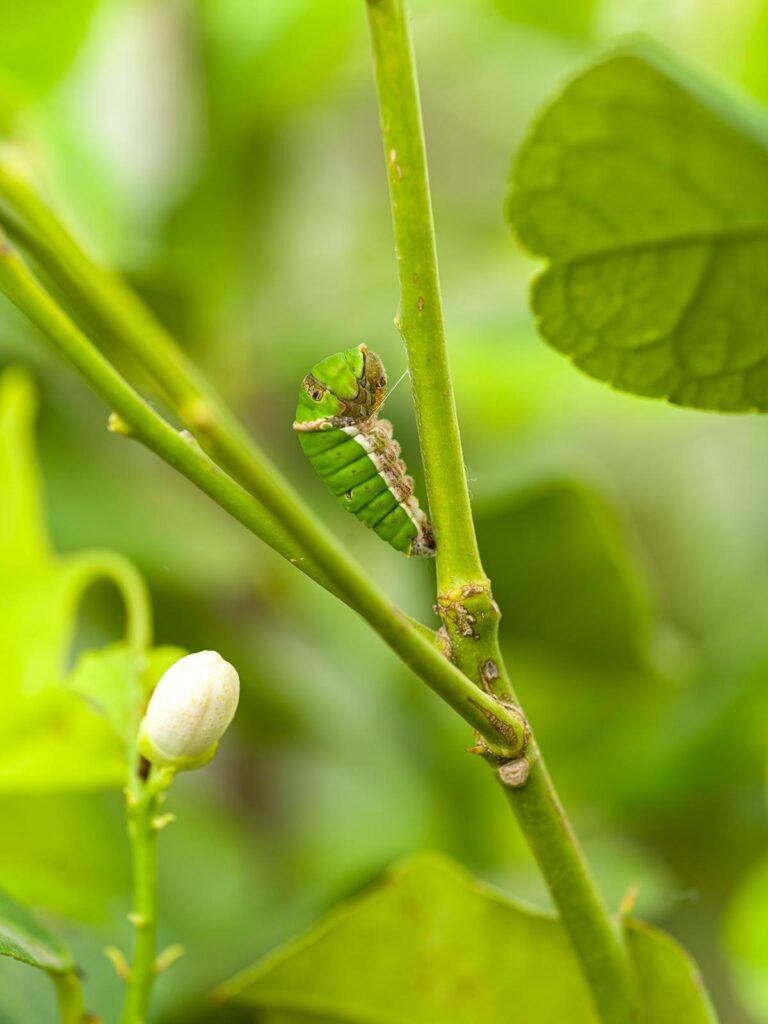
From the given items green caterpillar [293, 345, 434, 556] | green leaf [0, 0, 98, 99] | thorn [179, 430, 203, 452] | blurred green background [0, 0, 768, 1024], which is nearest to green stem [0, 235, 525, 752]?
thorn [179, 430, 203, 452]

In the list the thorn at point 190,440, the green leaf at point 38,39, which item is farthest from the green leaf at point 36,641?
the green leaf at point 38,39

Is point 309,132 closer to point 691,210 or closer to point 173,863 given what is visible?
point 173,863

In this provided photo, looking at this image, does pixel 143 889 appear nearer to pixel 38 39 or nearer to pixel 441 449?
pixel 441 449

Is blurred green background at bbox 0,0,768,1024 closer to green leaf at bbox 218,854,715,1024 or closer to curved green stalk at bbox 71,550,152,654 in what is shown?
green leaf at bbox 218,854,715,1024

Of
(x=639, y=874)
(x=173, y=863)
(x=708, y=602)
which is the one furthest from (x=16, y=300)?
(x=708, y=602)

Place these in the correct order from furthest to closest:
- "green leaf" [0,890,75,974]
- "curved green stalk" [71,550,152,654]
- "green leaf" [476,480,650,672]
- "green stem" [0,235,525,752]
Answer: "green leaf" [476,480,650,672], "curved green stalk" [71,550,152,654], "green leaf" [0,890,75,974], "green stem" [0,235,525,752]

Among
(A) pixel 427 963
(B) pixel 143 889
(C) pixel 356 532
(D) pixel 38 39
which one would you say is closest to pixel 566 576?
(C) pixel 356 532
